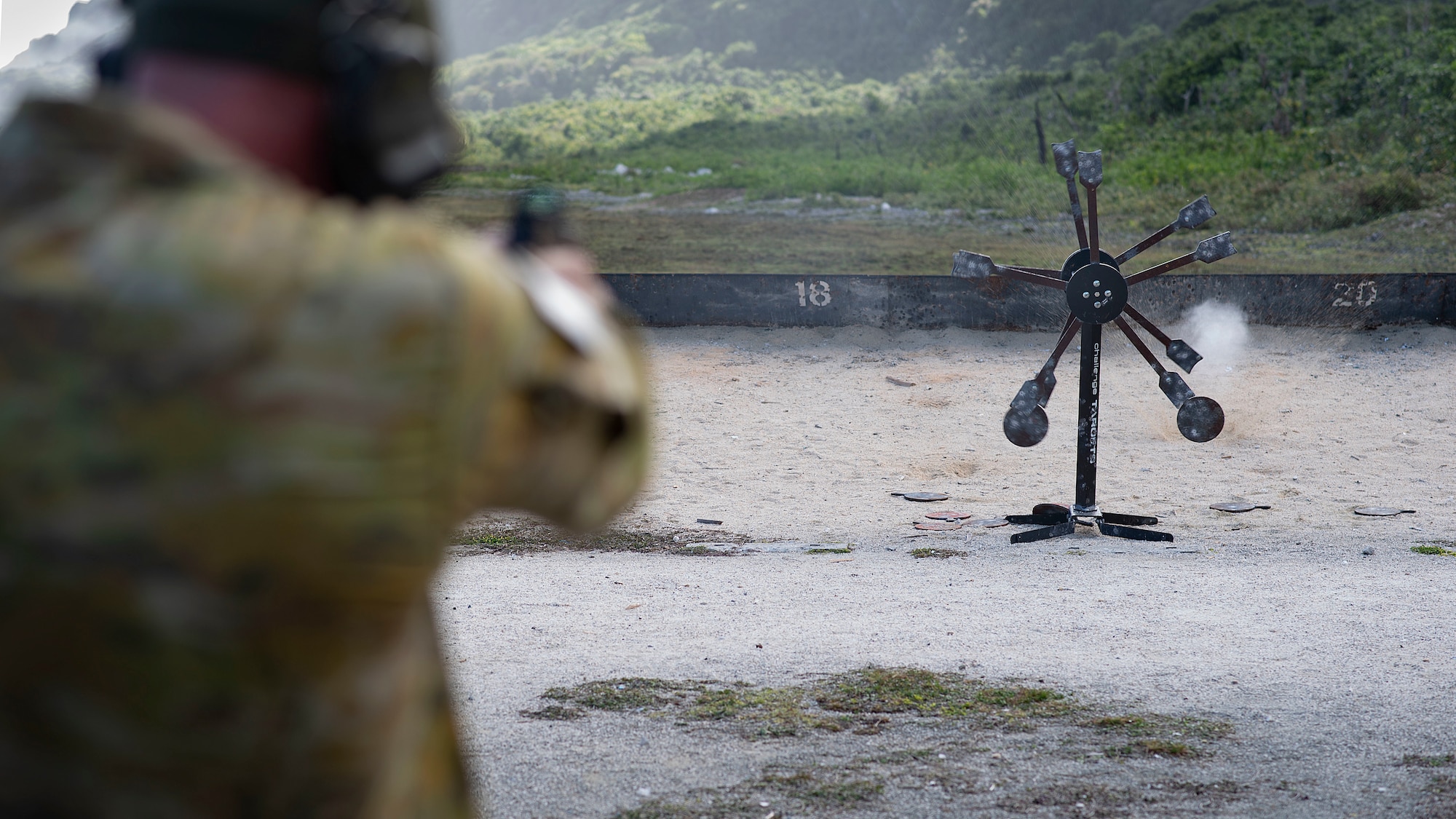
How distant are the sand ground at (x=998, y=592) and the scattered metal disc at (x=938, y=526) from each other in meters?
0.10

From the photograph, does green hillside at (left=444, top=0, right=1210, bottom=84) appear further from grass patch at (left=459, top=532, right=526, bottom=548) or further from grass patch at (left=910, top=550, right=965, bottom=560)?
grass patch at (left=459, top=532, right=526, bottom=548)

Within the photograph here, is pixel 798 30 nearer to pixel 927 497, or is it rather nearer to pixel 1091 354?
pixel 927 497

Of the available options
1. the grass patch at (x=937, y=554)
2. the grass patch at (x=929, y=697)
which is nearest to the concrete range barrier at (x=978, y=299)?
the grass patch at (x=937, y=554)

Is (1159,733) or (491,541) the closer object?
(1159,733)

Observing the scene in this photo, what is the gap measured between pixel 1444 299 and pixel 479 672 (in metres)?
9.73

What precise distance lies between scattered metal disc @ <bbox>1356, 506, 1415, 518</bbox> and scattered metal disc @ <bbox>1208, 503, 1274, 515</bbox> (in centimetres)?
50

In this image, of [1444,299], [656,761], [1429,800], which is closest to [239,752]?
[656,761]

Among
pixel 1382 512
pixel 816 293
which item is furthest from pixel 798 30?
pixel 1382 512

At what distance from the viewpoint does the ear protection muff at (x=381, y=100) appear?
2.69 ft

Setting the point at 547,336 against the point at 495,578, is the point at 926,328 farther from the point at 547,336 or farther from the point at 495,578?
the point at 547,336

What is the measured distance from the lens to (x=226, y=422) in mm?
705

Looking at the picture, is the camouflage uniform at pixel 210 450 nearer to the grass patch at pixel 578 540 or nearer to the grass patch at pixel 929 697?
the grass patch at pixel 929 697

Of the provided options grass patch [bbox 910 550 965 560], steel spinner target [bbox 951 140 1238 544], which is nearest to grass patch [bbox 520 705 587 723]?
grass patch [bbox 910 550 965 560]

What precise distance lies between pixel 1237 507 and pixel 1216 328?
386cm
